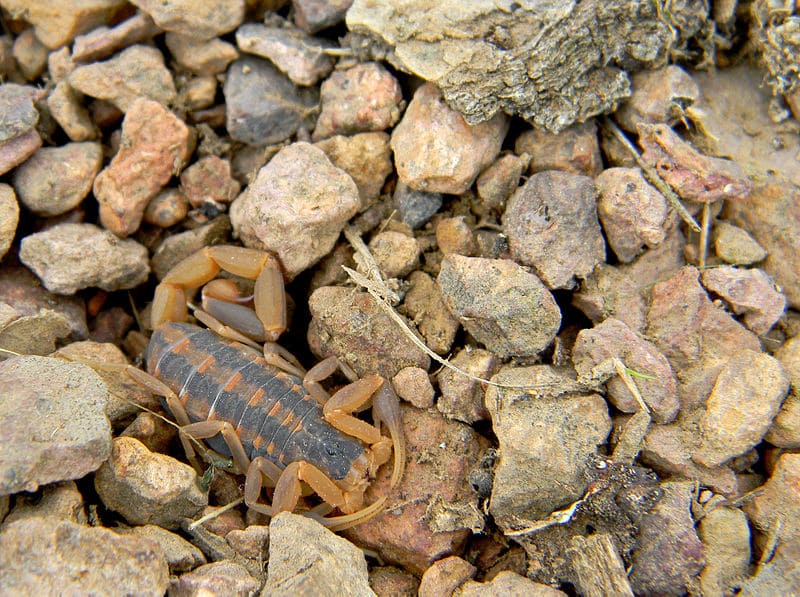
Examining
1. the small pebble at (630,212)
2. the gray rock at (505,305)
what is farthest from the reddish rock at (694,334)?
the gray rock at (505,305)

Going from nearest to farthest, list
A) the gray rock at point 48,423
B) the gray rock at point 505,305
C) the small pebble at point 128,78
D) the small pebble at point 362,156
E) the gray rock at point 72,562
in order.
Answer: the gray rock at point 72,562, the gray rock at point 48,423, the gray rock at point 505,305, the small pebble at point 362,156, the small pebble at point 128,78

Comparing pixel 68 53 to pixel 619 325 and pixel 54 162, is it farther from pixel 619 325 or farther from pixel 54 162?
pixel 619 325

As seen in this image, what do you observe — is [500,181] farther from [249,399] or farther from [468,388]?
[249,399]

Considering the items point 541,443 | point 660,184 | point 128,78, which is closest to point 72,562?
point 541,443

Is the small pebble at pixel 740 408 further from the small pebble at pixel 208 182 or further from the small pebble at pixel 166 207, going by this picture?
the small pebble at pixel 166 207

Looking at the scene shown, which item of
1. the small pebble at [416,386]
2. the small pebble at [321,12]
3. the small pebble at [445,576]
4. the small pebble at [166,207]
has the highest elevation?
the small pebble at [321,12]

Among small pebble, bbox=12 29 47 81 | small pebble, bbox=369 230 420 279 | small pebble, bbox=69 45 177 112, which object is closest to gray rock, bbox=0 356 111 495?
small pebble, bbox=369 230 420 279

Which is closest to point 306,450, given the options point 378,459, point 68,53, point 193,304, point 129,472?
point 378,459
